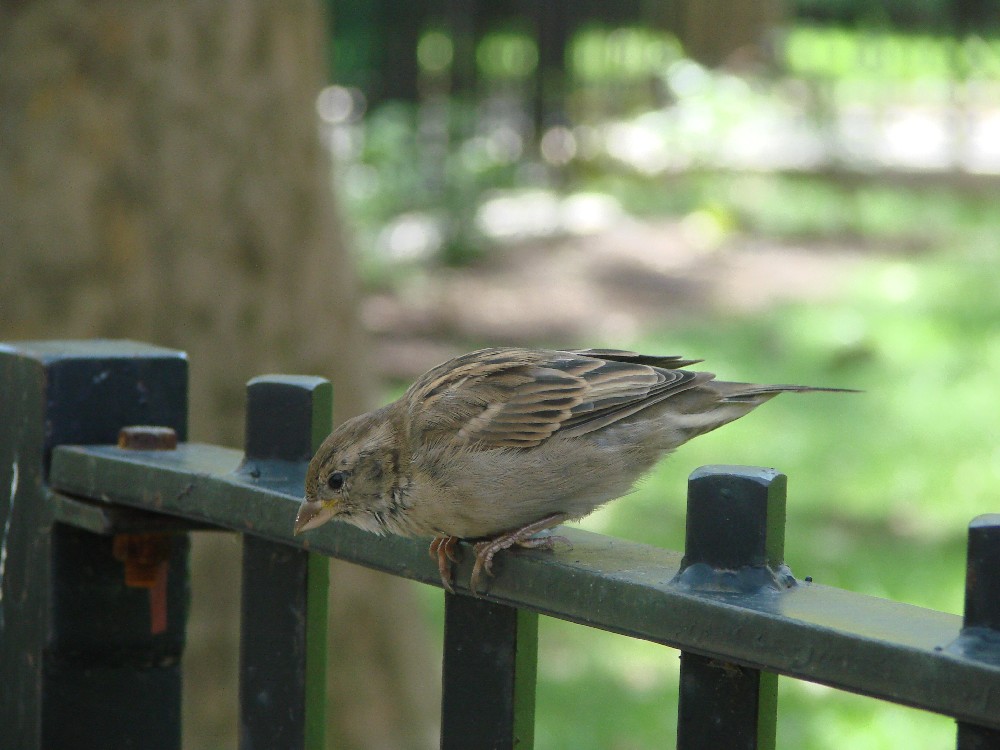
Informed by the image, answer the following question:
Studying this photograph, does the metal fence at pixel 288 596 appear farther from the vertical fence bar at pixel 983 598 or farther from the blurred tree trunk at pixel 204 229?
the blurred tree trunk at pixel 204 229

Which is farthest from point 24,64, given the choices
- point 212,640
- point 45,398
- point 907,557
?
point 907,557

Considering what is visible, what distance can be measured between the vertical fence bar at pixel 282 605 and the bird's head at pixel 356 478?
0.21 feet

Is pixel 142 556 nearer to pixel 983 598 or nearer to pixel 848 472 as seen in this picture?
pixel 983 598

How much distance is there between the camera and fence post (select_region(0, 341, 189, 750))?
2.49 m

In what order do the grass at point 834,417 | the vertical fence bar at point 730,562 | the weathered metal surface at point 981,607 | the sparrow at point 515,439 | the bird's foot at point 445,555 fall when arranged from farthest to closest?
1. the grass at point 834,417
2. the sparrow at point 515,439
3. the bird's foot at point 445,555
4. the vertical fence bar at point 730,562
5. the weathered metal surface at point 981,607

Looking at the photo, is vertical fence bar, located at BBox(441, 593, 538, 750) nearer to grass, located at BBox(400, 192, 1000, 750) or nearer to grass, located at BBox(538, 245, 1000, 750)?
grass, located at BBox(400, 192, 1000, 750)

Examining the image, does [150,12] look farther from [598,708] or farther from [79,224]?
[598,708]

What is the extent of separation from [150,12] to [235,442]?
1.60 m

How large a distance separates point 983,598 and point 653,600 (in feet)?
1.34

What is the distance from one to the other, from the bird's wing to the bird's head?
0.08m

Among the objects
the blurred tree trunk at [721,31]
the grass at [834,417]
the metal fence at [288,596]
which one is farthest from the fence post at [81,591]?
the blurred tree trunk at [721,31]

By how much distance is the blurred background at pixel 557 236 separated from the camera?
16.4 feet

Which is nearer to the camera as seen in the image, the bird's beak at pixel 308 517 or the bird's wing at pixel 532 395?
the bird's beak at pixel 308 517

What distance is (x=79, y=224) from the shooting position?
4941 millimetres
